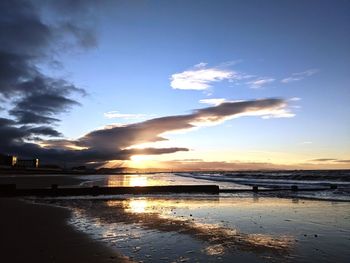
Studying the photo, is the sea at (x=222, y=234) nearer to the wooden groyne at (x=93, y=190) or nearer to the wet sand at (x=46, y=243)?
the wet sand at (x=46, y=243)

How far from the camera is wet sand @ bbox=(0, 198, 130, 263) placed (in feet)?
32.1

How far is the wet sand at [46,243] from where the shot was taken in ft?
32.1

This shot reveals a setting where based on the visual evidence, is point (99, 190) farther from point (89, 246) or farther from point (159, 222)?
point (89, 246)

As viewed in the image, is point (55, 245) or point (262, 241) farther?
point (262, 241)

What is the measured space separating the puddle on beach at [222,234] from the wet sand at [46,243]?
597 mm

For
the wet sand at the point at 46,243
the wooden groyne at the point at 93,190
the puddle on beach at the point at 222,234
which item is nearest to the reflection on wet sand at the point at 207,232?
the puddle on beach at the point at 222,234

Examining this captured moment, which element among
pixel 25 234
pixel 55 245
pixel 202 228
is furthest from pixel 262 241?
pixel 25 234

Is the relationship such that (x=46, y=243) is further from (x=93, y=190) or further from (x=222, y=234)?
(x=93, y=190)

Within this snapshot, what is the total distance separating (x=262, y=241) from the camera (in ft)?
40.8

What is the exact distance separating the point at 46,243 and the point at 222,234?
629cm

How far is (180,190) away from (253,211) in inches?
674

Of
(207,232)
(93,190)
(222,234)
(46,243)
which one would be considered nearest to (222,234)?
(222,234)

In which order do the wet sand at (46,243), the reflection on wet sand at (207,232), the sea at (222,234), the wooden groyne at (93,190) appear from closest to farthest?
the wet sand at (46,243) < the sea at (222,234) < the reflection on wet sand at (207,232) < the wooden groyne at (93,190)

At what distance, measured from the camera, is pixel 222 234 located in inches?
539
